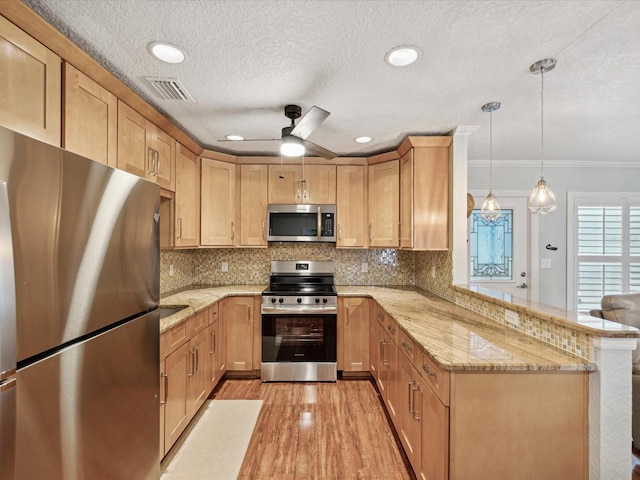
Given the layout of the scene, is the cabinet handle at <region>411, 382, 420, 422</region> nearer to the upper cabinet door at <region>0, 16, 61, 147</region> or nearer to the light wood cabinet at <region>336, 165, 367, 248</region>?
the light wood cabinet at <region>336, 165, 367, 248</region>

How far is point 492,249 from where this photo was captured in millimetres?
3721

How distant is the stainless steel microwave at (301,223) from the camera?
3.38 metres

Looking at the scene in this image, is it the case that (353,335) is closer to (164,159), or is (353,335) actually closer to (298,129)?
(298,129)

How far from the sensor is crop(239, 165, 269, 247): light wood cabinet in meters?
3.41

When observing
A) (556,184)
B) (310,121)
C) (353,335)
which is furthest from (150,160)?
(556,184)

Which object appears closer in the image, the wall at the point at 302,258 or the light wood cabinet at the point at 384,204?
the light wood cabinet at the point at 384,204

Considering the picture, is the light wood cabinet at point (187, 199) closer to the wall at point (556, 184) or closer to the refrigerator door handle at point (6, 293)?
the refrigerator door handle at point (6, 293)

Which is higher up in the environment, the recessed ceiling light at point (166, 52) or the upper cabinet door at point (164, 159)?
the recessed ceiling light at point (166, 52)

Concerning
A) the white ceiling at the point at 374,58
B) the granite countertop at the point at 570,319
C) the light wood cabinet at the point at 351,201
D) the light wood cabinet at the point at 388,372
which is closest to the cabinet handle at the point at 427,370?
the light wood cabinet at the point at 388,372

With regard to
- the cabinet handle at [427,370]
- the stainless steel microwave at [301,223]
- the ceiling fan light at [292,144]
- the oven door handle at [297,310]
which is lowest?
the oven door handle at [297,310]

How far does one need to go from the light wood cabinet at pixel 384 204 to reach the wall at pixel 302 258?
1.50 feet

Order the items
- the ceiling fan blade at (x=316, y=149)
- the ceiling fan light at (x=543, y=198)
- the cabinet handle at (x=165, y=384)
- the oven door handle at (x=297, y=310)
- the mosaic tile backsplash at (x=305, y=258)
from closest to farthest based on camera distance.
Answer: the cabinet handle at (x=165, y=384)
the ceiling fan light at (x=543, y=198)
the ceiling fan blade at (x=316, y=149)
the oven door handle at (x=297, y=310)
the mosaic tile backsplash at (x=305, y=258)

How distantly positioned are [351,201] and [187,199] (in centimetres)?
170

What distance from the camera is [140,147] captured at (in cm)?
207
